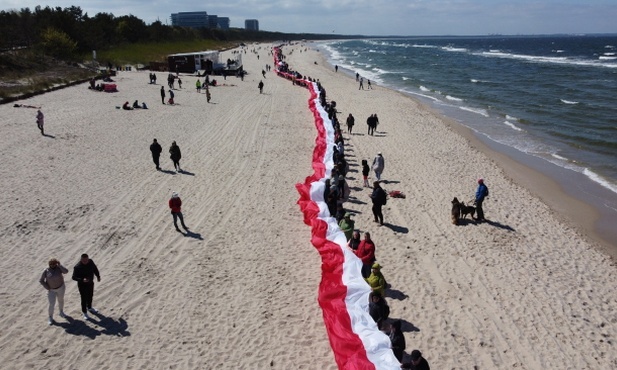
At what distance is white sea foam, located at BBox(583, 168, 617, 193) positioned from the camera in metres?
16.9

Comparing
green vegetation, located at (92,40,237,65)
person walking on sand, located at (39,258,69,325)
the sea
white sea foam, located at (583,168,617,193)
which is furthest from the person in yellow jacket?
green vegetation, located at (92,40,237,65)

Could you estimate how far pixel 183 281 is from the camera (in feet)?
30.2

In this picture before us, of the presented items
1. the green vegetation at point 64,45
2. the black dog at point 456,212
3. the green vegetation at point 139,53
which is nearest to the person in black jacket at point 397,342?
the black dog at point 456,212

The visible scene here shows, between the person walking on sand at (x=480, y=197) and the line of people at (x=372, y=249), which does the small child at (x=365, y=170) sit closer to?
the line of people at (x=372, y=249)

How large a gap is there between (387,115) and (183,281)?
21087 millimetres

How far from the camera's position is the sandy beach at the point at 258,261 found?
24.5ft

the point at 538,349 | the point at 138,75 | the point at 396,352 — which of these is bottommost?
the point at 538,349

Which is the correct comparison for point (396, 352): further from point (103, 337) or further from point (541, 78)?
point (541, 78)

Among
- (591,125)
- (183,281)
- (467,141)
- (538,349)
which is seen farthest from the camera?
(591,125)

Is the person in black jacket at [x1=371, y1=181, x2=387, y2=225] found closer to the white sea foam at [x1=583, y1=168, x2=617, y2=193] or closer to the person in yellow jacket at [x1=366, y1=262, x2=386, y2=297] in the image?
the person in yellow jacket at [x1=366, y1=262, x2=386, y2=297]

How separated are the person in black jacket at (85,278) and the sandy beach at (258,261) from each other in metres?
0.34

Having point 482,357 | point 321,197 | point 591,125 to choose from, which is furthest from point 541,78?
point 482,357

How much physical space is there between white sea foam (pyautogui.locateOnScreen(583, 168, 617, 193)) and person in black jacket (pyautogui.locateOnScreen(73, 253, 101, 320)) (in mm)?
→ 17217

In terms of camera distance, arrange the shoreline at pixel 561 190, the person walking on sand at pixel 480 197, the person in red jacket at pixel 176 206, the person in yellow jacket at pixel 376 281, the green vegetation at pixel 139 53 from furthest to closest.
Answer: the green vegetation at pixel 139 53
the shoreline at pixel 561 190
the person walking on sand at pixel 480 197
the person in red jacket at pixel 176 206
the person in yellow jacket at pixel 376 281
